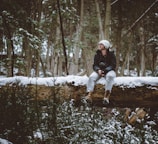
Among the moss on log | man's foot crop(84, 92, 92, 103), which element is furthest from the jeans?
the moss on log

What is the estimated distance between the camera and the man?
6.60 metres

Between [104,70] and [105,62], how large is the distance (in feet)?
0.83

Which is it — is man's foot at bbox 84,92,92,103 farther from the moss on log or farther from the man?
the moss on log

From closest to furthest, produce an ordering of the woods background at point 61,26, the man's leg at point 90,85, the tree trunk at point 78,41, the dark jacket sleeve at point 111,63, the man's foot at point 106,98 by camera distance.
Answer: the man's foot at point 106,98 < the man's leg at point 90,85 < the dark jacket sleeve at point 111,63 < the woods background at point 61,26 < the tree trunk at point 78,41

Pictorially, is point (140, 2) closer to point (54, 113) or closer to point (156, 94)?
point (156, 94)

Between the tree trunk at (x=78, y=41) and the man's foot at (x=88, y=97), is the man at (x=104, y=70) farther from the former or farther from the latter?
the tree trunk at (x=78, y=41)

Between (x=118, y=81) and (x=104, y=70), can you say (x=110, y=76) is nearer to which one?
(x=118, y=81)

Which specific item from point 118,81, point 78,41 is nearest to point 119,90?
point 118,81

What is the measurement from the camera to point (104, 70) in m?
7.12

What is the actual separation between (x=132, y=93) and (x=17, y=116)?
3337mm

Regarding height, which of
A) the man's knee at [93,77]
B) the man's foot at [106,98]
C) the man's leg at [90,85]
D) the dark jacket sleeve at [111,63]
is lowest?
the man's foot at [106,98]

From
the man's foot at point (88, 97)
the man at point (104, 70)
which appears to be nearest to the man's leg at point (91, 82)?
the man at point (104, 70)

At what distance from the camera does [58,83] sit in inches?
281

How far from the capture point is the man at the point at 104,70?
660 centimetres
